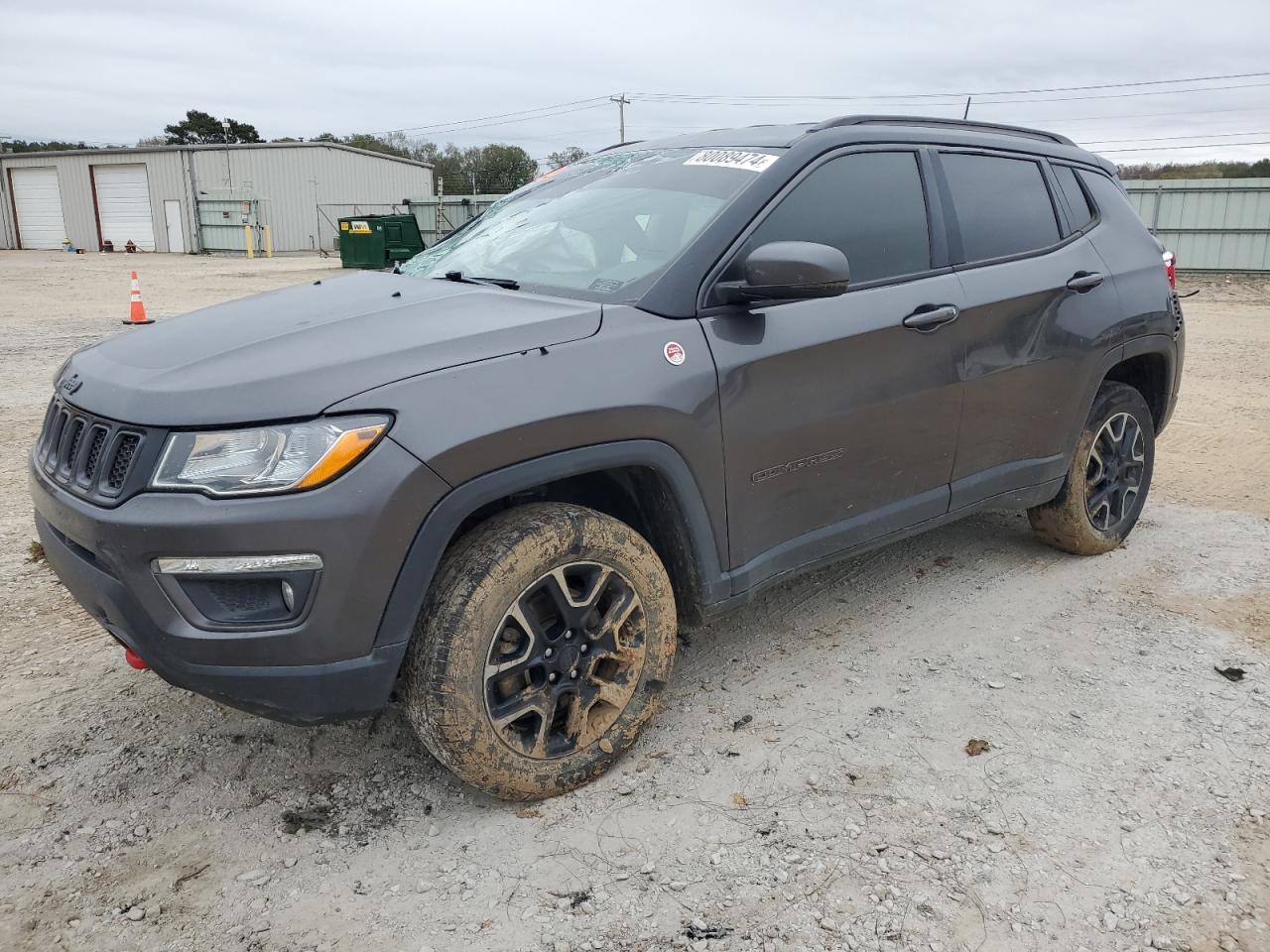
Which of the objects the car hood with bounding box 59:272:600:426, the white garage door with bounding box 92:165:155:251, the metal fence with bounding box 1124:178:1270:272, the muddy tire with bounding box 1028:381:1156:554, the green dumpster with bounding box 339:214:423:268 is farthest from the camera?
the white garage door with bounding box 92:165:155:251

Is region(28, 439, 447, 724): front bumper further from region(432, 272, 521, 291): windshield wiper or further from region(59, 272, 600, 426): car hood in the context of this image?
region(432, 272, 521, 291): windshield wiper

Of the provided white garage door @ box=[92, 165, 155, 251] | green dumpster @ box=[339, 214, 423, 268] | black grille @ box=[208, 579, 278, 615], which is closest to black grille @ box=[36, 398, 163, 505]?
black grille @ box=[208, 579, 278, 615]

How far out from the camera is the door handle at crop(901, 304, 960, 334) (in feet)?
10.9

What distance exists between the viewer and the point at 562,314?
8.77ft

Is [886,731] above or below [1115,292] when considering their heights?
below

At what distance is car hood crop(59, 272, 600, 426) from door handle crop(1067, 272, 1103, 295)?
7.37ft

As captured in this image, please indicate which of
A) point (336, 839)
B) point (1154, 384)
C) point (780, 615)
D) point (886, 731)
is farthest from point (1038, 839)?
point (1154, 384)

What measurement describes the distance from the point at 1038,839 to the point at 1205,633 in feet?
5.66

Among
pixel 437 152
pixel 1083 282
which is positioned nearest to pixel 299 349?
pixel 1083 282

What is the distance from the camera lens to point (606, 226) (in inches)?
129

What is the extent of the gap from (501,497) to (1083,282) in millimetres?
2795

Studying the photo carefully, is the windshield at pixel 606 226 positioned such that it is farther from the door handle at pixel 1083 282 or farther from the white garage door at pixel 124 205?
the white garage door at pixel 124 205

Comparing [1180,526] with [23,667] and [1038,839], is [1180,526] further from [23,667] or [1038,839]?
[23,667]

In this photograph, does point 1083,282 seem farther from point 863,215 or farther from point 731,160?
point 731,160
